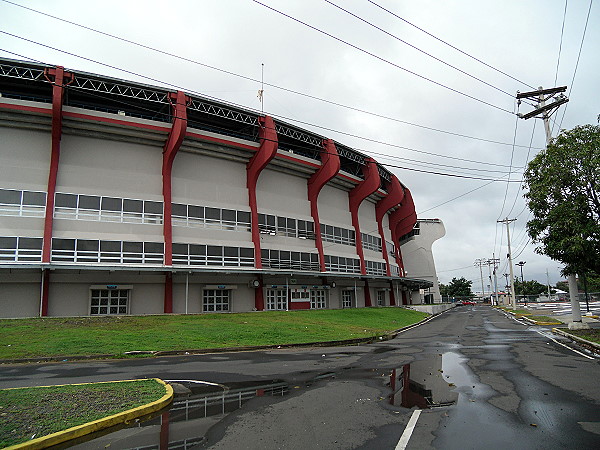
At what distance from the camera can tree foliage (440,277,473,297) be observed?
14575 centimetres

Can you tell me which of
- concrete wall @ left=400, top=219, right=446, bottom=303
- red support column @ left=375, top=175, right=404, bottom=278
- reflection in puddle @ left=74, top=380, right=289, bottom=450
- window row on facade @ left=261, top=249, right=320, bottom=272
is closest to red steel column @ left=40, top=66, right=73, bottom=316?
window row on facade @ left=261, top=249, right=320, bottom=272

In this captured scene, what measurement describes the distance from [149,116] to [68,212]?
374 inches

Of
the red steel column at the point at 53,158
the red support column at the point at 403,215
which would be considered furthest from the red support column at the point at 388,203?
the red steel column at the point at 53,158

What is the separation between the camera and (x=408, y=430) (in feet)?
18.9

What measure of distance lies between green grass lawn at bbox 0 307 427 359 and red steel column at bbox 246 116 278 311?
6.02 metres

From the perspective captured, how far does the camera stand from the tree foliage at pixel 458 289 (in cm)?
14575

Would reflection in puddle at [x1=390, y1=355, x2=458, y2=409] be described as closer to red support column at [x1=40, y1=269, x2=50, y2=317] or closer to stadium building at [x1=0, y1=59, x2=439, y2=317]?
stadium building at [x1=0, y1=59, x2=439, y2=317]

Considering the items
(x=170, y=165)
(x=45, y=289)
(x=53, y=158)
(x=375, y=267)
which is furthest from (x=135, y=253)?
(x=375, y=267)

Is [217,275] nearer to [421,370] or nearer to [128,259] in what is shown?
[128,259]

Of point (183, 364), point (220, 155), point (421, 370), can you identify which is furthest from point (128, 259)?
point (421, 370)

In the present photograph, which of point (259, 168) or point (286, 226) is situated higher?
point (259, 168)

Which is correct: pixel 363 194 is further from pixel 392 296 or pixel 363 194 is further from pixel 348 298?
pixel 392 296

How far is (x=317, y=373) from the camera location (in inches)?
420

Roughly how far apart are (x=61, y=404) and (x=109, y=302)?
21981mm
